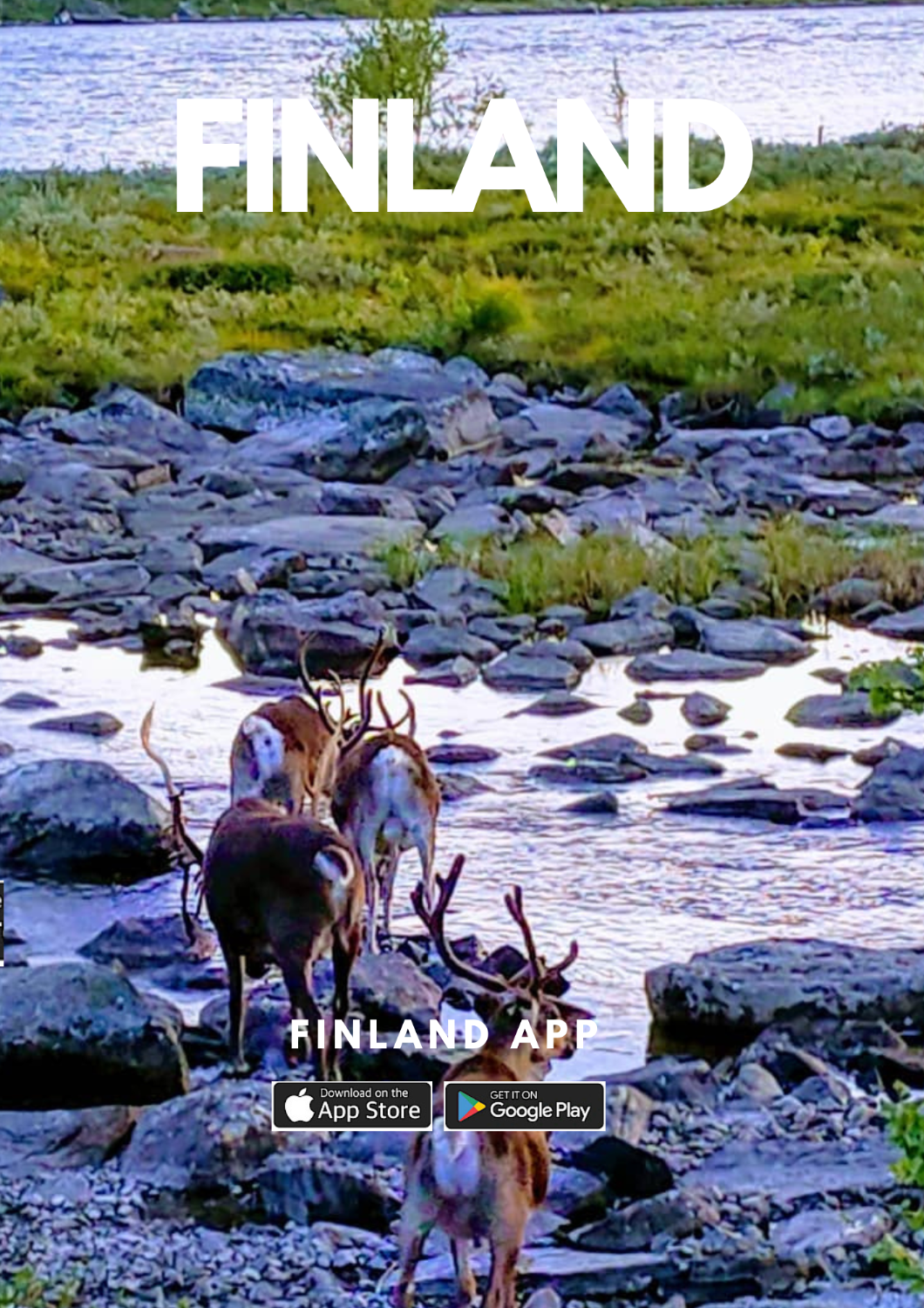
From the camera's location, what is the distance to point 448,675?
16.2 meters

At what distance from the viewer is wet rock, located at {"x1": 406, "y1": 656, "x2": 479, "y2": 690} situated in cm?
1616

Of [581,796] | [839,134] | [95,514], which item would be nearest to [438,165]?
[839,134]

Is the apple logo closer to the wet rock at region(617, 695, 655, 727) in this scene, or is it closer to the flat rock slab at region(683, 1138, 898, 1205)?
the flat rock slab at region(683, 1138, 898, 1205)

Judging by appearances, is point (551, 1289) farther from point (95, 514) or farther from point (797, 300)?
point (797, 300)

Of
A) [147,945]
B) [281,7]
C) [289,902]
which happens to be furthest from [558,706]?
[281,7]

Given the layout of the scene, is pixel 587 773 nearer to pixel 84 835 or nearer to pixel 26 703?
pixel 84 835

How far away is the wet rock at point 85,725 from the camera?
15094mm

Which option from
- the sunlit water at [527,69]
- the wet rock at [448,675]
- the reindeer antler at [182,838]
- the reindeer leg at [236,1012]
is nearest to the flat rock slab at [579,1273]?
the reindeer leg at [236,1012]

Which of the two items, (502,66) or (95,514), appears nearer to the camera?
(95,514)

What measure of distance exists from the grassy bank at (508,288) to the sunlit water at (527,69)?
1801cm

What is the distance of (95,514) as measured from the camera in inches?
840

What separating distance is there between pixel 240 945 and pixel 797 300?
22.1 meters

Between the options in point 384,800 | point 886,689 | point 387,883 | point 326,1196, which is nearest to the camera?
point 886,689

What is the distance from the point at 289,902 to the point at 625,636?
834 centimetres
